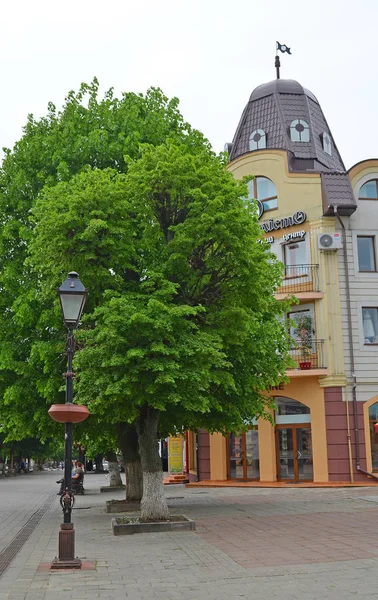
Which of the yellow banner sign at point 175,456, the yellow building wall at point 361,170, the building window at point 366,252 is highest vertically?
the yellow building wall at point 361,170

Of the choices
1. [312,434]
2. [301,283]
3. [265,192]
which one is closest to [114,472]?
[312,434]

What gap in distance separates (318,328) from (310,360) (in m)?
1.34

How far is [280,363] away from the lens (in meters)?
19.3

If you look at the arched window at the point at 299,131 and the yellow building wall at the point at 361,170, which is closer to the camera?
the yellow building wall at the point at 361,170

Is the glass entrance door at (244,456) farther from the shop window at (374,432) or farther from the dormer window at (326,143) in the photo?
the dormer window at (326,143)

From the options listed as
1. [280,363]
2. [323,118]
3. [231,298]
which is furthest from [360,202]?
[231,298]

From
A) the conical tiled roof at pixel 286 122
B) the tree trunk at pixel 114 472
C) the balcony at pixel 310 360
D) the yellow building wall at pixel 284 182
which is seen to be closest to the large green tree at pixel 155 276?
the balcony at pixel 310 360

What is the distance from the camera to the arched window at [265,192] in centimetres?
3044

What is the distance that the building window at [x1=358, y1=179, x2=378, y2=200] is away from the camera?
29.4m

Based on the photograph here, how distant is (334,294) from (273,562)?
18967mm

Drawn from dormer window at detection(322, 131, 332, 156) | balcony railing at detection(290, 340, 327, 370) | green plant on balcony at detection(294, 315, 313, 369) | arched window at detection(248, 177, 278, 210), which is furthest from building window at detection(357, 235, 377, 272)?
dormer window at detection(322, 131, 332, 156)

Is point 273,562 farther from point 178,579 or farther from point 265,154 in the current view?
point 265,154

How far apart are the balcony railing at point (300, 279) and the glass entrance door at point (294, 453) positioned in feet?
18.3

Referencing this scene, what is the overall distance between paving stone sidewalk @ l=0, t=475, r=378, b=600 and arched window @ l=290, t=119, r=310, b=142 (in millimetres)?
18381
